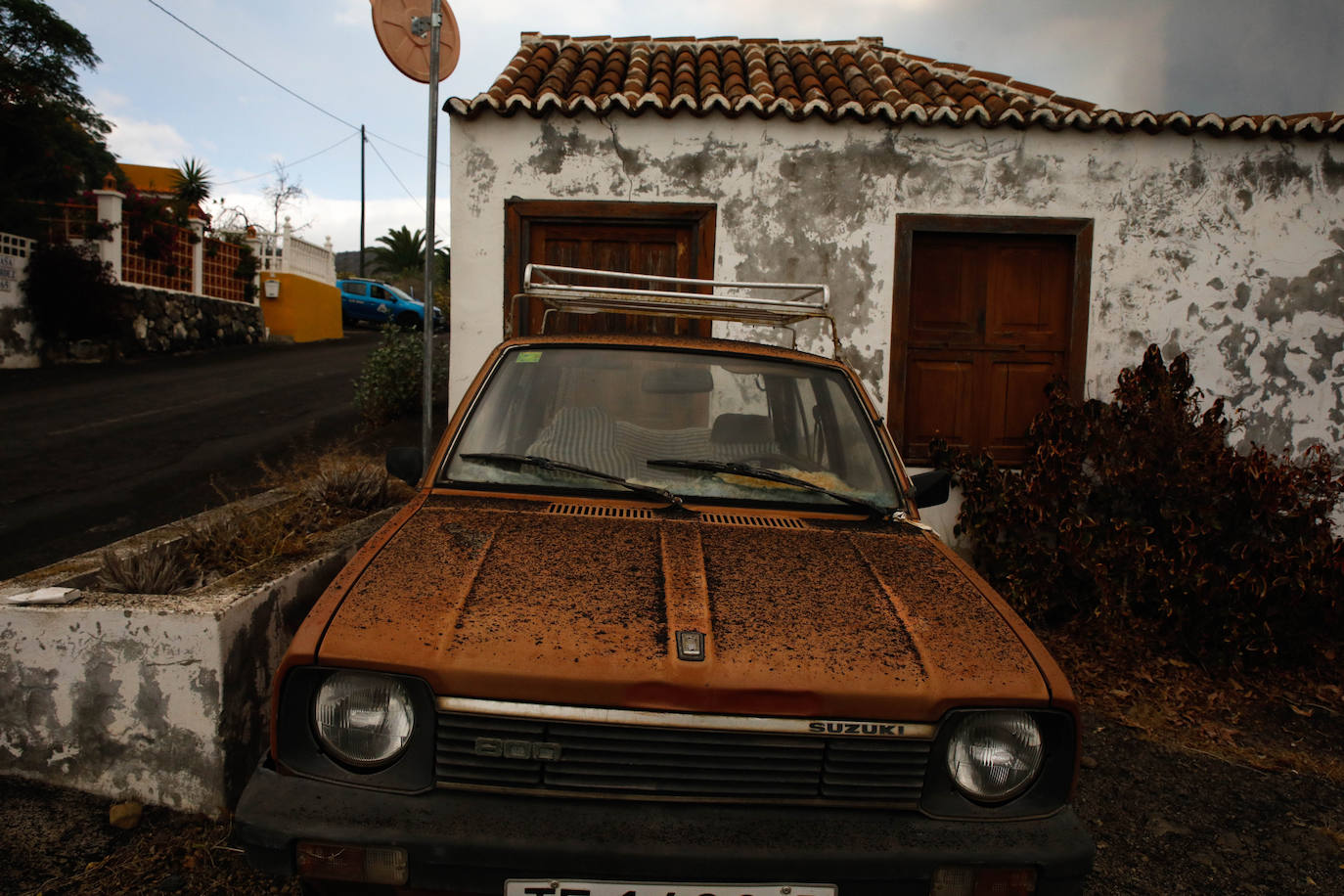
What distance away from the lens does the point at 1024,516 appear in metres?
5.02

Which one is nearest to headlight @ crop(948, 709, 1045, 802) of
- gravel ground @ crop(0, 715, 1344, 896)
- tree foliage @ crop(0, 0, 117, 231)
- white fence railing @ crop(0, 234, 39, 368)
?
gravel ground @ crop(0, 715, 1344, 896)

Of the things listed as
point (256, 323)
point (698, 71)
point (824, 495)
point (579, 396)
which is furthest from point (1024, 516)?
point (256, 323)

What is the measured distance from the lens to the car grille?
1662 mm

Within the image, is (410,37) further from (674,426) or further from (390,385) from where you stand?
(390,385)

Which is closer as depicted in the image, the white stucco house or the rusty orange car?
the rusty orange car

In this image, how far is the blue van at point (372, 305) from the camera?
26422 mm

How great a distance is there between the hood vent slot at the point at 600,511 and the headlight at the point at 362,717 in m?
0.78

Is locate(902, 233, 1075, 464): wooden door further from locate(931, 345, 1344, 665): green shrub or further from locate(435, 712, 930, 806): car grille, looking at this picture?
locate(435, 712, 930, 806): car grille

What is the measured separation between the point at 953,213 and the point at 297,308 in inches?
665

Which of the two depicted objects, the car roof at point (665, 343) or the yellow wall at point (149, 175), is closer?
the car roof at point (665, 343)

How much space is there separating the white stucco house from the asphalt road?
97.0 inches

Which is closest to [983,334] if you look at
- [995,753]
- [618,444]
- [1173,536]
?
[1173,536]

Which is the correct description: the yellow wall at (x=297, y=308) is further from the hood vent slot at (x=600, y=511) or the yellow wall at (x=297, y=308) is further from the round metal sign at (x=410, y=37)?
the hood vent slot at (x=600, y=511)

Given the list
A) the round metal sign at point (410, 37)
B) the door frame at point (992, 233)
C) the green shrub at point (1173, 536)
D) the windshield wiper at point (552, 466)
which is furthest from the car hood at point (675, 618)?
the door frame at point (992, 233)
